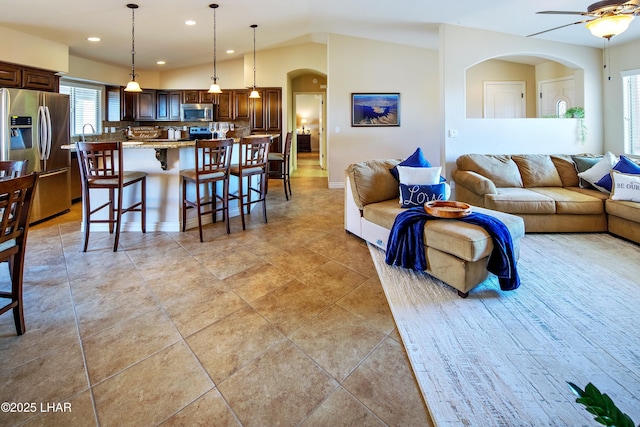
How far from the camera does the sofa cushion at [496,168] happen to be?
455cm

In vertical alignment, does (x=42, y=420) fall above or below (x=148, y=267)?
below

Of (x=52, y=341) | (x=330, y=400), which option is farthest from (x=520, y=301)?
(x=52, y=341)

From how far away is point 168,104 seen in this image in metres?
8.25

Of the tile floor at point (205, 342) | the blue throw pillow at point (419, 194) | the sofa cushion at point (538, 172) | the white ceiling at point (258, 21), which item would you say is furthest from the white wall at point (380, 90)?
the tile floor at point (205, 342)

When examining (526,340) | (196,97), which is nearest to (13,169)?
(526,340)

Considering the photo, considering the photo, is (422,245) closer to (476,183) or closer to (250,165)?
(476,183)

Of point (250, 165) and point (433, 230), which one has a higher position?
point (250, 165)

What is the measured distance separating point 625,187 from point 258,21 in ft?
17.9

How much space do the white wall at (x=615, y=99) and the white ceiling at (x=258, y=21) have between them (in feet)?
0.73

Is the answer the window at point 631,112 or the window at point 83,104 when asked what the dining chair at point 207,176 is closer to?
the window at point 83,104

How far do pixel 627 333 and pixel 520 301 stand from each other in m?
0.57

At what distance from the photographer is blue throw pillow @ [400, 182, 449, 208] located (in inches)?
130

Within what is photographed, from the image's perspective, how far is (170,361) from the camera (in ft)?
5.90

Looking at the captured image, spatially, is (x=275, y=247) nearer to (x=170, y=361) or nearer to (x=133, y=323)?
(x=133, y=323)
